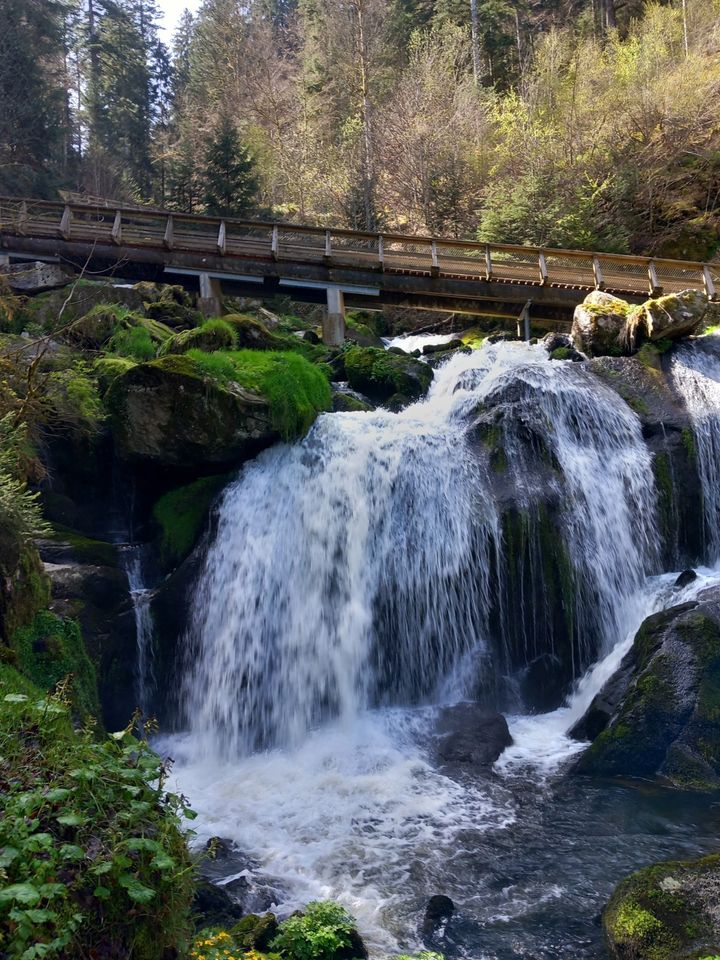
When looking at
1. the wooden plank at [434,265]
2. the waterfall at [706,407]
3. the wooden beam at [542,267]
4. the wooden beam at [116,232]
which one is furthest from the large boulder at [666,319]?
the wooden beam at [116,232]


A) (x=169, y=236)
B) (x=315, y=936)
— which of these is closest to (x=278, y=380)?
(x=315, y=936)

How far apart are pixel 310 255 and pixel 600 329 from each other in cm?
750

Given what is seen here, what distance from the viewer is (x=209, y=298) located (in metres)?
18.2

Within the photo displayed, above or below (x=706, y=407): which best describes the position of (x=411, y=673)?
below

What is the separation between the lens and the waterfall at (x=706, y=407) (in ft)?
38.4

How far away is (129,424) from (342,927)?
776 centimetres

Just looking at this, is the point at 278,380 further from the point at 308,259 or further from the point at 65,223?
the point at 65,223

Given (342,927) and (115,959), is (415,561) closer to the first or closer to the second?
(342,927)

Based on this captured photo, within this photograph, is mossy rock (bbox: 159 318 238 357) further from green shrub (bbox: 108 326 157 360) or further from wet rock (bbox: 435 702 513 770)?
wet rock (bbox: 435 702 513 770)

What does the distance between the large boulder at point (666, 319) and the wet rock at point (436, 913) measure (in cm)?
1043

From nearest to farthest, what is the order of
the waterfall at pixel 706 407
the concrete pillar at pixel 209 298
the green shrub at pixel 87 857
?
the green shrub at pixel 87 857
the waterfall at pixel 706 407
the concrete pillar at pixel 209 298

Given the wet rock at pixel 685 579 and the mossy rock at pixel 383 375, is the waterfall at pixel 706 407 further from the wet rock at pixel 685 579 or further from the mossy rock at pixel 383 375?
the mossy rock at pixel 383 375

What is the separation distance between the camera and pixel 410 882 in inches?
251

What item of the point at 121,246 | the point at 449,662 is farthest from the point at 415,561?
the point at 121,246
